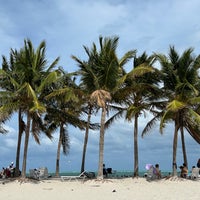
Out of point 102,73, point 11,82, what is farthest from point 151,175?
point 11,82

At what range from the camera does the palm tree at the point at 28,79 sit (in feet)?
73.8

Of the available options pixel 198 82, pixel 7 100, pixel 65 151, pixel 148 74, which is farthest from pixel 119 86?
pixel 65 151

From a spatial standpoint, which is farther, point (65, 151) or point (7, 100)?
point (65, 151)

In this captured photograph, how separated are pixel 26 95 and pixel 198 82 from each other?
10431mm

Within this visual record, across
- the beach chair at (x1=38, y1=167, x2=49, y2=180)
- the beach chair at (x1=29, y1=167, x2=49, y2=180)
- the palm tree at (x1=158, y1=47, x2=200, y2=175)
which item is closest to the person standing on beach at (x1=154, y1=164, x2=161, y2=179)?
the palm tree at (x1=158, y1=47, x2=200, y2=175)

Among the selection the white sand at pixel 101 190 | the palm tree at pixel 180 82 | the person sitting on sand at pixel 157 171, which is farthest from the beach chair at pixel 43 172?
the palm tree at pixel 180 82

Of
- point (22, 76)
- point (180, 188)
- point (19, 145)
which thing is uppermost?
point (22, 76)

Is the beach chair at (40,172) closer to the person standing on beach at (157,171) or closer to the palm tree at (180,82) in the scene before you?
the person standing on beach at (157,171)

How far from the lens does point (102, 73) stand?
23.4 meters

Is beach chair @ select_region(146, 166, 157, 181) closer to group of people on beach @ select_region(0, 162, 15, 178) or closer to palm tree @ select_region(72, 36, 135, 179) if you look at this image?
palm tree @ select_region(72, 36, 135, 179)

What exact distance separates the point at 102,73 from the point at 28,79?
4.48 metres

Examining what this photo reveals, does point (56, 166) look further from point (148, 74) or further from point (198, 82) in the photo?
point (198, 82)

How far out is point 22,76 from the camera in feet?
75.8

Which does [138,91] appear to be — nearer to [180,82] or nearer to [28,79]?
[180,82]
